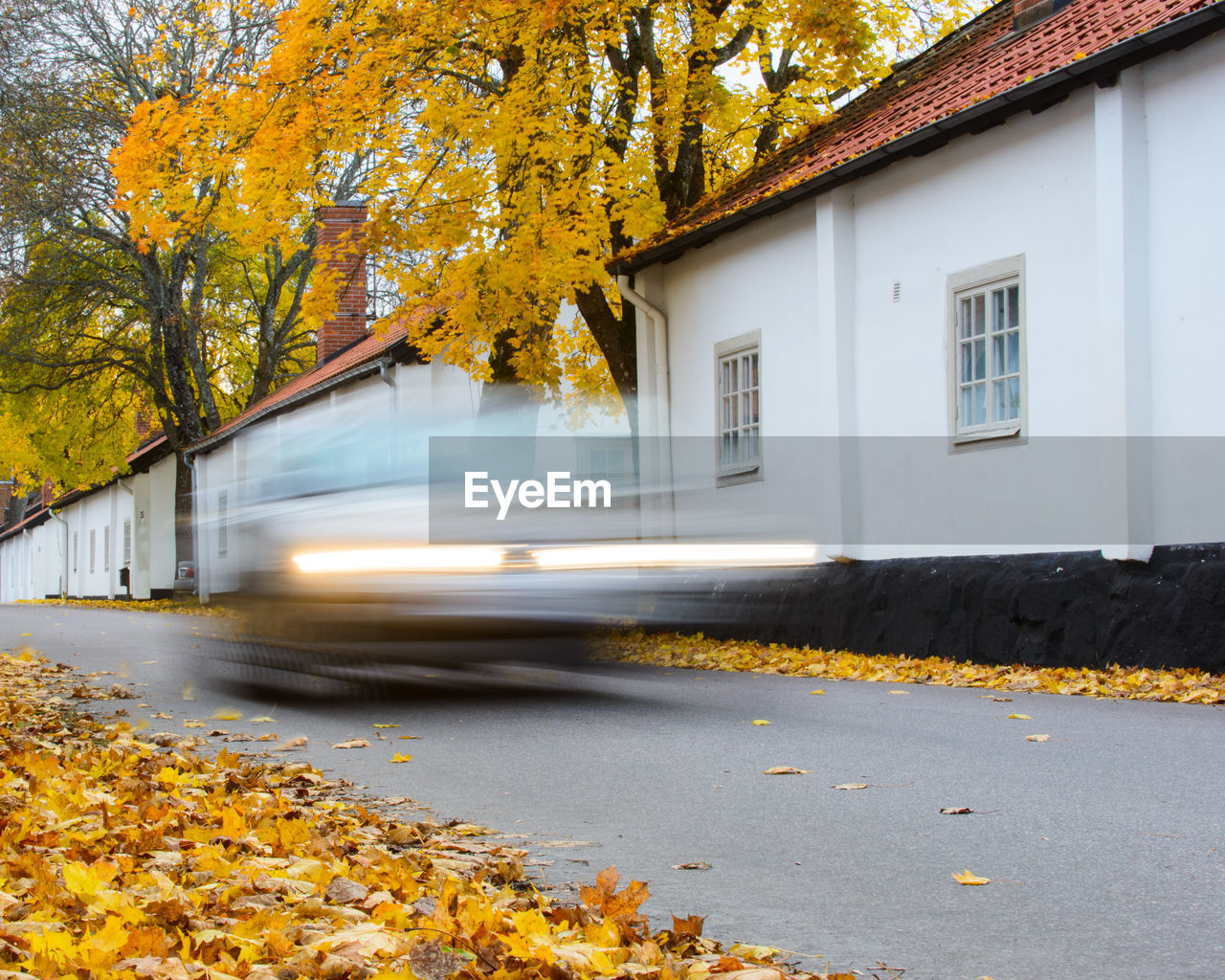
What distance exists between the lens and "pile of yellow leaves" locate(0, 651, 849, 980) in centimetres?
318

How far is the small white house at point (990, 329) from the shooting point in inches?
424

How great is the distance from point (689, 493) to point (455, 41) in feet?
21.3

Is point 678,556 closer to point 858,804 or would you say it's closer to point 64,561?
point 858,804

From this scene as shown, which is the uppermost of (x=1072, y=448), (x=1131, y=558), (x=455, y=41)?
(x=455, y=41)

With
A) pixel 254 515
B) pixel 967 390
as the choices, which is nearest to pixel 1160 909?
pixel 254 515

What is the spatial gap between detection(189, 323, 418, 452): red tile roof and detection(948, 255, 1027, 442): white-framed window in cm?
1362

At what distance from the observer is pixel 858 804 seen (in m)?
5.85

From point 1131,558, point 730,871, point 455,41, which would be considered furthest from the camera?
point 455,41

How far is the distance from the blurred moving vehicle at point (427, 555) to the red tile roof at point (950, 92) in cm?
491

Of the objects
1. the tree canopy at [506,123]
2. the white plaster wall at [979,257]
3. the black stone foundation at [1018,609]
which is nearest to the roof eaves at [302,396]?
the tree canopy at [506,123]

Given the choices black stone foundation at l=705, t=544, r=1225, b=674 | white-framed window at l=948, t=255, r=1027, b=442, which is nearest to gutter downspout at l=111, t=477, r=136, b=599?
black stone foundation at l=705, t=544, r=1225, b=674

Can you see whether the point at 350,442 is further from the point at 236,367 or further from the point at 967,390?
the point at 236,367

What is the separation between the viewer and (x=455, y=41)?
57.2 feet

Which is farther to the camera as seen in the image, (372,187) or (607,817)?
(372,187)
